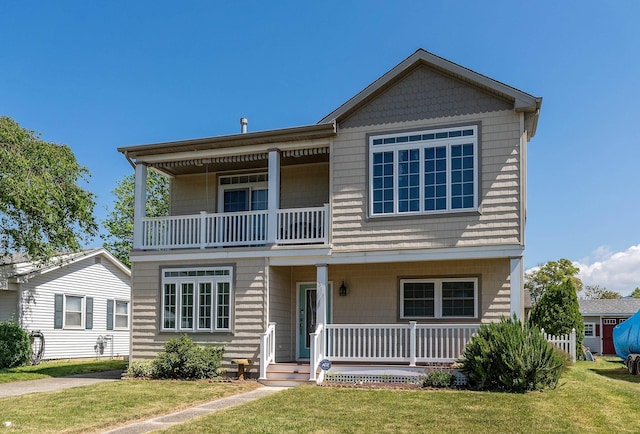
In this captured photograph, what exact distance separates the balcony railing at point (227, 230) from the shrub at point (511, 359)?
508 cm

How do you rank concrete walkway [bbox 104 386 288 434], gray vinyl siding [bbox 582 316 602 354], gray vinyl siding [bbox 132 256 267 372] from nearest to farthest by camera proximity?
1. concrete walkway [bbox 104 386 288 434]
2. gray vinyl siding [bbox 132 256 267 372]
3. gray vinyl siding [bbox 582 316 602 354]

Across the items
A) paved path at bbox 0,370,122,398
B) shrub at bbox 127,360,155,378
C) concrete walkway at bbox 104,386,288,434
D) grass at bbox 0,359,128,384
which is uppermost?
concrete walkway at bbox 104,386,288,434

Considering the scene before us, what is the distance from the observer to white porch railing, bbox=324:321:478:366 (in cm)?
1438

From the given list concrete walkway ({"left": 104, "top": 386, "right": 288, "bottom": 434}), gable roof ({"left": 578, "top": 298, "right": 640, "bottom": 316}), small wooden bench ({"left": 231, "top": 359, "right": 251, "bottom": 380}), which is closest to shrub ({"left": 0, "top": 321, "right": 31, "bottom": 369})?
small wooden bench ({"left": 231, "top": 359, "right": 251, "bottom": 380})

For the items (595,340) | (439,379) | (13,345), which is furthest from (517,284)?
(595,340)

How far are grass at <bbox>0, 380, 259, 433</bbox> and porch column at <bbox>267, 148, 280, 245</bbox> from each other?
3920 mm

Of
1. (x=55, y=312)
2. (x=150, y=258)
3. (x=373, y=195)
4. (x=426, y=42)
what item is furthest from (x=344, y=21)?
(x=55, y=312)

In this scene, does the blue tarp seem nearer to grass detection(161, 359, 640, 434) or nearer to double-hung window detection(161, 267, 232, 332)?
grass detection(161, 359, 640, 434)

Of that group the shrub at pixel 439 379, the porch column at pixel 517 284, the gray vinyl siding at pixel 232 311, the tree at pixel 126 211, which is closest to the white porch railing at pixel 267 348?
the gray vinyl siding at pixel 232 311

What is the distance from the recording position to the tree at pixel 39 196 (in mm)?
19703

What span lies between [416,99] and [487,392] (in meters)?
7.23

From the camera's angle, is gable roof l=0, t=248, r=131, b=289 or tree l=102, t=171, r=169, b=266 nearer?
gable roof l=0, t=248, r=131, b=289

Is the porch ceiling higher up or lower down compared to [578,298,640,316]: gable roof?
higher up

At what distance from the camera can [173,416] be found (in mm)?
10359
